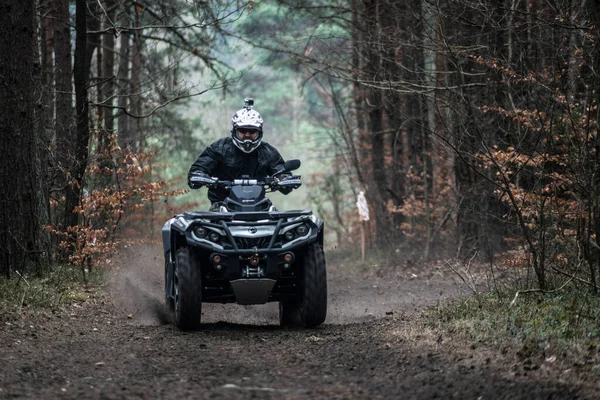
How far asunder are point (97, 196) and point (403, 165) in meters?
12.9

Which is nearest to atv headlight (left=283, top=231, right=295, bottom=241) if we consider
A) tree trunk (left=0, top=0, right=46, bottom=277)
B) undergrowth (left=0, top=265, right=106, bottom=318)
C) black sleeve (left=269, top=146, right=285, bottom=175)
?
black sleeve (left=269, top=146, right=285, bottom=175)

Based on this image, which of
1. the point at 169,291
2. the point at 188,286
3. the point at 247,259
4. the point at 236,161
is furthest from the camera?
the point at 236,161

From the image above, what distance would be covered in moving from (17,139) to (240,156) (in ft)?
12.9

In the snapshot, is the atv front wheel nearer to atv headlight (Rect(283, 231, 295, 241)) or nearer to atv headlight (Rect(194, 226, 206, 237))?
atv headlight (Rect(194, 226, 206, 237))

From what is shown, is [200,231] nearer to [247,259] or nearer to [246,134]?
[247,259]

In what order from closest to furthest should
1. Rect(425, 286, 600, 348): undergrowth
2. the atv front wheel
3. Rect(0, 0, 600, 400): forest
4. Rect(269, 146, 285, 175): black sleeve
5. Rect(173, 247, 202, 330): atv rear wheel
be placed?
Rect(0, 0, 600, 400): forest, Rect(425, 286, 600, 348): undergrowth, Rect(173, 247, 202, 330): atv rear wheel, the atv front wheel, Rect(269, 146, 285, 175): black sleeve

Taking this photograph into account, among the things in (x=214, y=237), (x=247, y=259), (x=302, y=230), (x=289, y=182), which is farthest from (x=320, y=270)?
(x=289, y=182)

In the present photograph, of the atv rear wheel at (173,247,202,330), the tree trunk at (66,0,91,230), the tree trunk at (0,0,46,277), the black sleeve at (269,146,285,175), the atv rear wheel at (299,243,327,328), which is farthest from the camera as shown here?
the tree trunk at (66,0,91,230)

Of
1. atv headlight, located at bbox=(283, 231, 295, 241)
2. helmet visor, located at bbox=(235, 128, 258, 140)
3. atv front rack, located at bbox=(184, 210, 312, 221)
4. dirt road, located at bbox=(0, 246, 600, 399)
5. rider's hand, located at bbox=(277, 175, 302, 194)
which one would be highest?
helmet visor, located at bbox=(235, 128, 258, 140)

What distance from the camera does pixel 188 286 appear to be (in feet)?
32.0

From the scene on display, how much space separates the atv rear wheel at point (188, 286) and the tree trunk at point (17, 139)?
162 inches

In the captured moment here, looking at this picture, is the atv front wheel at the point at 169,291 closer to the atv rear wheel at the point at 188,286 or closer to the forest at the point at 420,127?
the atv rear wheel at the point at 188,286

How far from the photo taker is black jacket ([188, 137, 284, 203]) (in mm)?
11430

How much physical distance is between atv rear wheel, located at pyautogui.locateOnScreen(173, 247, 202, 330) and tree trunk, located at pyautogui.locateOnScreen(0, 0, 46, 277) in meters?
4.13
